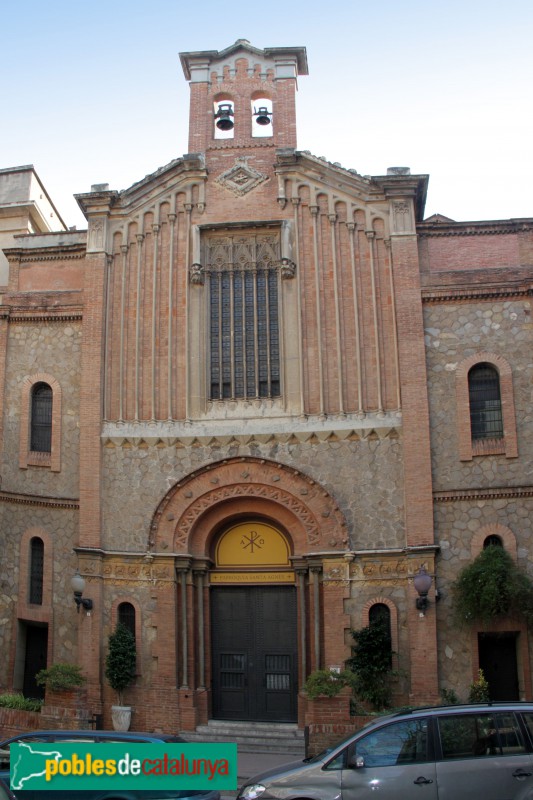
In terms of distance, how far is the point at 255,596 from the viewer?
2347 centimetres

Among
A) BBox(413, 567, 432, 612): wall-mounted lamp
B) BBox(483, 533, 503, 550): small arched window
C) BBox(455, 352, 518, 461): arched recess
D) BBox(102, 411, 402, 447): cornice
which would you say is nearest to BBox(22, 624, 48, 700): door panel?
BBox(102, 411, 402, 447): cornice

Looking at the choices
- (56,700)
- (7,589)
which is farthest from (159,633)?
(7,589)

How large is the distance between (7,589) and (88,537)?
2657 millimetres

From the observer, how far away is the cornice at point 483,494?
21672mm

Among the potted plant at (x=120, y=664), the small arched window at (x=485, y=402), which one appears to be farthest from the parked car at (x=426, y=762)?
the small arched window at (x=485, y=402)

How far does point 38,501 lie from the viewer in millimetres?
23891

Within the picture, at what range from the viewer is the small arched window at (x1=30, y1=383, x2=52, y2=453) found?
2456cm

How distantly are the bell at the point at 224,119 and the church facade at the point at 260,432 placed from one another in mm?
683

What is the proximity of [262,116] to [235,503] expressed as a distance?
11.2m

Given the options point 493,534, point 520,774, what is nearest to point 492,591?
point 493,534

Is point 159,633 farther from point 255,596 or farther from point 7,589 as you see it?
point 7,589

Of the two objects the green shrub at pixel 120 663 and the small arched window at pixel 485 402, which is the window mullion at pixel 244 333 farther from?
the green shrub at pixel 120 663

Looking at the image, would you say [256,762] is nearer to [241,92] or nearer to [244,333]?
[244,333]

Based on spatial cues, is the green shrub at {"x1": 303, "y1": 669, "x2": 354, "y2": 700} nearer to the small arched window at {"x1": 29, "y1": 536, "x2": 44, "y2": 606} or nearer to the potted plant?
the potted plant
